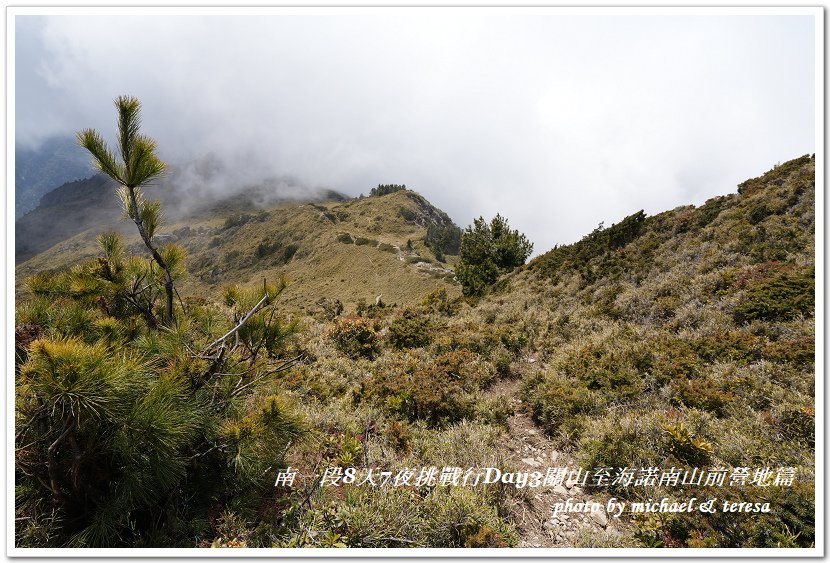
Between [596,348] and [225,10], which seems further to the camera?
[596,348]

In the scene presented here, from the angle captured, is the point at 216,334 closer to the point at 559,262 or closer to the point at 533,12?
the point at 533,12

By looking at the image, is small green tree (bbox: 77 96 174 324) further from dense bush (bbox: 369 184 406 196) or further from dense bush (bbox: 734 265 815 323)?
dense bush (bbox: 369 184 406 196)

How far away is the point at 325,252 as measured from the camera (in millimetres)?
81062

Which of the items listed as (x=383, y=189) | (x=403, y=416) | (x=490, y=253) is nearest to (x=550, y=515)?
(x=403, y=416)

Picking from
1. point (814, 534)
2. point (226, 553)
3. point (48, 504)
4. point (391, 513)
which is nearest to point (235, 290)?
point (48, 504)

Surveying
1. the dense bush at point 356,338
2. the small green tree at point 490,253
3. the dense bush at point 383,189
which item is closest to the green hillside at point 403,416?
the dense bush at point 356,338

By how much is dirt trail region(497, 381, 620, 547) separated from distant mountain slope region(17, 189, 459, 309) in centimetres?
4150

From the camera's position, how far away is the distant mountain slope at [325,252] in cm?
5803

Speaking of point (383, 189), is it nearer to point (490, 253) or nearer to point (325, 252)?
point (325, 252)

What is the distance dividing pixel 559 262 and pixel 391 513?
52.7 feet

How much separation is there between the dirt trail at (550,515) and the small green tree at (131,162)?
4.89 m

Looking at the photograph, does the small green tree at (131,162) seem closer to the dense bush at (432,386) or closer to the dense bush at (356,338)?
the dense bush at (432,386)

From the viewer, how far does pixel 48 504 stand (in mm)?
2594

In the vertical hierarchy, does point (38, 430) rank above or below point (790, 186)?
below
